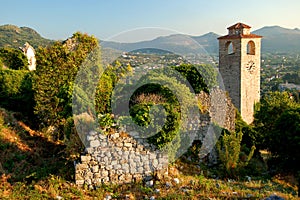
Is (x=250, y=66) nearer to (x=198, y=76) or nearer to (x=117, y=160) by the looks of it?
(x=198, y=76)

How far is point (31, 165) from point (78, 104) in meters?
2.14

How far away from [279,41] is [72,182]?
17418 cm

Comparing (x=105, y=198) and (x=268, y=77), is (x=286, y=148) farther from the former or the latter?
(x=268, y=77)

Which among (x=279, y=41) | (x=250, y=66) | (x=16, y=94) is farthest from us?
(x=279, y=41)

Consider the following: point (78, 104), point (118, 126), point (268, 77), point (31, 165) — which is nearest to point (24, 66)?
point (78, 104)

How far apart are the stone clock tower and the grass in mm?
14628

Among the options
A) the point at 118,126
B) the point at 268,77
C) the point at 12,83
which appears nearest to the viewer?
the point at 118,126

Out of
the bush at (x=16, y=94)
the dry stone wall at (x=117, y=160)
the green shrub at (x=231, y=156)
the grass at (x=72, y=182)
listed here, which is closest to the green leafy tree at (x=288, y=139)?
the grass at (x=72, y=182)

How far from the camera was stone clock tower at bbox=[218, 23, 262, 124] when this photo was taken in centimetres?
2245

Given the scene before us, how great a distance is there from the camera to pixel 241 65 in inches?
889

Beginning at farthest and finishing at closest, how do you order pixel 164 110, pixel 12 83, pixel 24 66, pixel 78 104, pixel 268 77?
pixel 268 77 → pixel 24 66 → pixel 12 83 → pixel 78 104 → pixel 164 110

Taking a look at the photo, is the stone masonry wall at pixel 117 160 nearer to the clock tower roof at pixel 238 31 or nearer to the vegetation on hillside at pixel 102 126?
the vegetation on hillside at pixel 102 126

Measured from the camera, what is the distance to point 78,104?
8977 mm

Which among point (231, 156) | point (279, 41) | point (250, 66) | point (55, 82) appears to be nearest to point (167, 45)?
point (55, 82)
